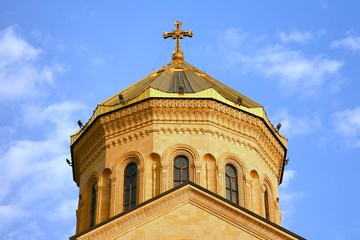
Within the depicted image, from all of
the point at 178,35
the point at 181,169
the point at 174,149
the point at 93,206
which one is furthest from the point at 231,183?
the point at 178,35

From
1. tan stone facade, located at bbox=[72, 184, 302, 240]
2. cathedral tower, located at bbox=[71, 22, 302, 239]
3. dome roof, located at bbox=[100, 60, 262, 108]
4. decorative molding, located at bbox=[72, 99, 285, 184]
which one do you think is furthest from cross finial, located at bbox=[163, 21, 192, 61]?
tan stone facade, located at bbox=[72, 184, 302, 240]

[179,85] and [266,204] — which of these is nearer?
[266,204]

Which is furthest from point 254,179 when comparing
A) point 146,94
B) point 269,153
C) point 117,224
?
point 117,224

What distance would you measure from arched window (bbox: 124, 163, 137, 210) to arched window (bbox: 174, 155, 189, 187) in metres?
1.37

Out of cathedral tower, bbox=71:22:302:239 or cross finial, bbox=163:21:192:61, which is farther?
cross finial, bbox=163:21:192:61

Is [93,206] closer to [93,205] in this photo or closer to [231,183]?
[93,205]

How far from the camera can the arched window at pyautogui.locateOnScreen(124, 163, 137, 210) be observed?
101 ft

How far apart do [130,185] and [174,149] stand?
186cm

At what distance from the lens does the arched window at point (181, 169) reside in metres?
30.9

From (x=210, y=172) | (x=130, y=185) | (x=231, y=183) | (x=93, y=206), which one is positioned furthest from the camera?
(x=93, y=206)

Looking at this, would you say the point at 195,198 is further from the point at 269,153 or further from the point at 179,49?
the point at 179,49

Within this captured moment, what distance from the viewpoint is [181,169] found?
3109 cm

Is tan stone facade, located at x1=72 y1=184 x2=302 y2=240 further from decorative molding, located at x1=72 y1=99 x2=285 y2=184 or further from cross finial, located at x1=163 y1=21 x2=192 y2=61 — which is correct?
cross finial, located at x1=163 y1=21 x2=192 y2=61

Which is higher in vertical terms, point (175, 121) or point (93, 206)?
point (175, 121)
